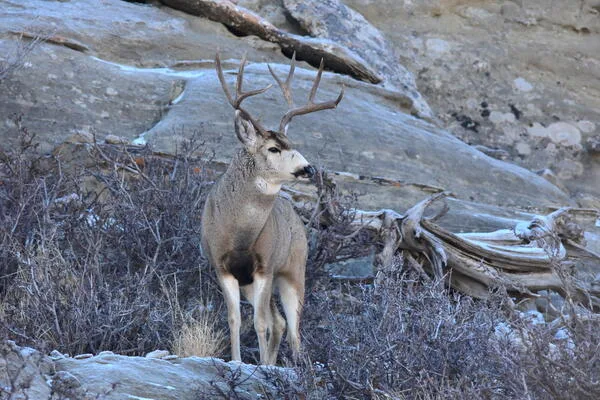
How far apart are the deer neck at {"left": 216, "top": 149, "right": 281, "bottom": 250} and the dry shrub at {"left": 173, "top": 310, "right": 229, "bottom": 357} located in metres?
0.69

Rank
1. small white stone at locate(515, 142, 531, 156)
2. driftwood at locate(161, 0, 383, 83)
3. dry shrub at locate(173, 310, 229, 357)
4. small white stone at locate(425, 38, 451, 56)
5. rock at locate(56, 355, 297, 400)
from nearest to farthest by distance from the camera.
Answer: rock at locate(56, 355, 297, 400)
dry shrub at locate(173, 310, 229, 357)
driftwood at locate(161, 0, 383, 83)
small white stone at locate(515, 142, 531, 156)
small white stone at locate(425, 38, 451, 56)

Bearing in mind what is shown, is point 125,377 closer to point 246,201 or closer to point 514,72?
point 246,201

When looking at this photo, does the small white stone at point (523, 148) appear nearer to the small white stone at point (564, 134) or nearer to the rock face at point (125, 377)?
the small white stone at point (564, 134)

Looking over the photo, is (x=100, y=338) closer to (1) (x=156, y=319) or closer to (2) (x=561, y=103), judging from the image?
(1) (x=156, y=319)

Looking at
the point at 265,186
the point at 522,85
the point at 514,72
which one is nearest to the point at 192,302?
the point at 265,186

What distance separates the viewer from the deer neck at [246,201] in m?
8.51

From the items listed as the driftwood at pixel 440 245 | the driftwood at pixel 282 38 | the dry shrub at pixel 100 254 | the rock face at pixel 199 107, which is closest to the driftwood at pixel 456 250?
the driftwood at pixel 440 245

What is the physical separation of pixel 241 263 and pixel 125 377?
2.18 metres

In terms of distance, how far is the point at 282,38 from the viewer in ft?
57.9

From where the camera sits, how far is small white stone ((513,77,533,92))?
2043cm

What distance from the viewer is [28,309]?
8.16 meters

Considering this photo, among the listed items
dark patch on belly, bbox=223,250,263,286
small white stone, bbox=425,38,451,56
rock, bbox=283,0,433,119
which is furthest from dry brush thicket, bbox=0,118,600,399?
small white stone, bbox=425,38,451,56

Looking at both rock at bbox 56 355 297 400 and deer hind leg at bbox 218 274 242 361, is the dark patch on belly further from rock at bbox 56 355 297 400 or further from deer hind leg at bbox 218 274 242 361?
rock at bbox 56 355 297 400

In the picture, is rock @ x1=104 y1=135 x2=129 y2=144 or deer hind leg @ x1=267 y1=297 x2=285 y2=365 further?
rock @ x1=104 y1=135 x2=129 y2=144
